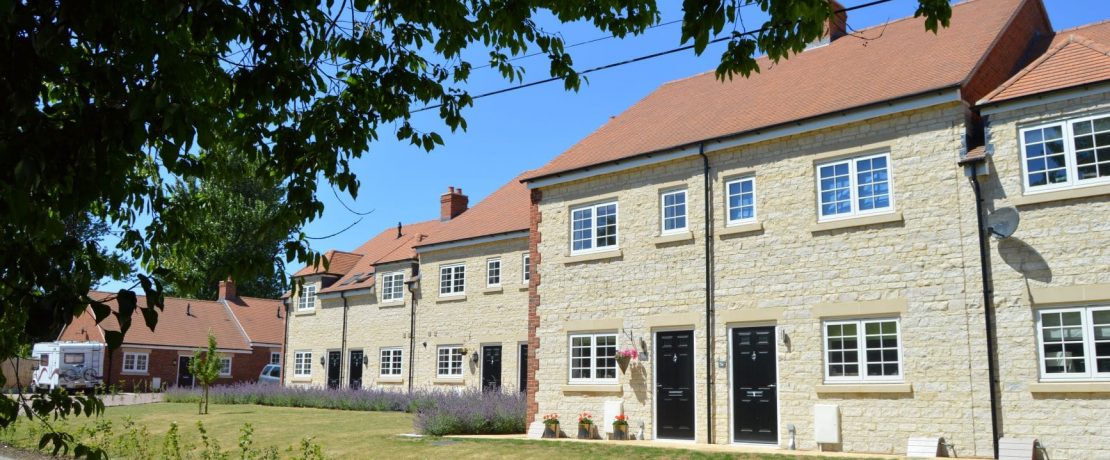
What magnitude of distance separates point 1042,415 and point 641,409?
779cm

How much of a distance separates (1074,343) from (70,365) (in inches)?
1726

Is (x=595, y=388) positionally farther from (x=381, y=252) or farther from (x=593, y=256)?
(x=381, y=252)

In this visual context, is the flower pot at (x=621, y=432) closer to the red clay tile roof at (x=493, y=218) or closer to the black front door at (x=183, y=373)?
the red clay tile roof at (x=493, y=218)

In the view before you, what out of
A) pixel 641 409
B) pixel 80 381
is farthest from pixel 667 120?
pixel 80 381

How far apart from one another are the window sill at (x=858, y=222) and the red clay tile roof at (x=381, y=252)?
62.4 feet

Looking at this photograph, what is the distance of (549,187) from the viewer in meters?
22.1

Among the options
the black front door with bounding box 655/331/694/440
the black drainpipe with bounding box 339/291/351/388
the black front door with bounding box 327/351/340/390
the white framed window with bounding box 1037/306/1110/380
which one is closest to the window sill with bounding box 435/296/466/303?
the black drainpipe with bounding box 339/291/351/388

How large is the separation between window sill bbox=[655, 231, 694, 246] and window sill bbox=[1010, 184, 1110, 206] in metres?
6.30

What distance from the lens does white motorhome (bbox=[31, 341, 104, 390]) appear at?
43469 millimetres

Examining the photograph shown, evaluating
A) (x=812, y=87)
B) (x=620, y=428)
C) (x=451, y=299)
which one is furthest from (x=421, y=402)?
(x=812, y=87)

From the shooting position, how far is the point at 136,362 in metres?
48.1

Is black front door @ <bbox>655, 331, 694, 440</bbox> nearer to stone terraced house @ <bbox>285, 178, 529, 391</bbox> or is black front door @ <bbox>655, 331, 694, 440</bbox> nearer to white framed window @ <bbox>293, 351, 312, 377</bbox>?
stone terraced house @ <bbox>285, 178, 529, 391</bbox>

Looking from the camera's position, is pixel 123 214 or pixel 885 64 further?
pixel 885 64

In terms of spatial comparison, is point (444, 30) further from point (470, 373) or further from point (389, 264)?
point (389, 264)
